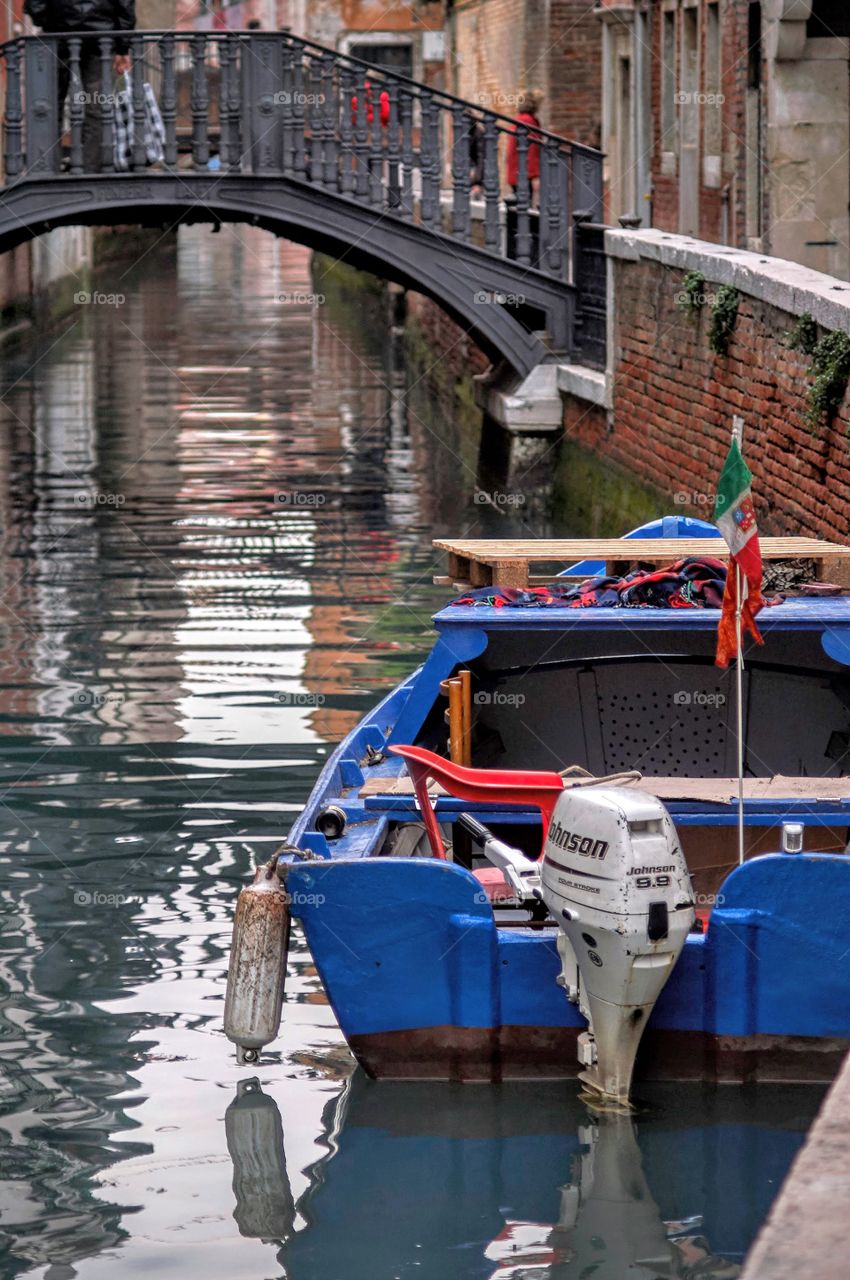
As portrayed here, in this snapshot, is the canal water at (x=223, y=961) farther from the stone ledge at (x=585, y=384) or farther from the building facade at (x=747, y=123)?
the building facade at (x=747, y=123)

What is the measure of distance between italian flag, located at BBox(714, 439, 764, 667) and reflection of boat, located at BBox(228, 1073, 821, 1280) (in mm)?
1264

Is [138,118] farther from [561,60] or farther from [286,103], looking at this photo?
[561,60]

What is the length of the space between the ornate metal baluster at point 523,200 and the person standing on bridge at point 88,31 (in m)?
2.85

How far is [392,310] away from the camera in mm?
29562

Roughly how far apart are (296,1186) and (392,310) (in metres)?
25.1

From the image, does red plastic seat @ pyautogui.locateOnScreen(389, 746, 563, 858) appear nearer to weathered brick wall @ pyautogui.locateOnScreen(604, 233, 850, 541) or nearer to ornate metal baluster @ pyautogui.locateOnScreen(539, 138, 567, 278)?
weathered brick wall @ pyautogui.locateOnScreen(604, 233, 850, 541)

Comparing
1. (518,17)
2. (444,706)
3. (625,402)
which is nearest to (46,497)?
(625,402)

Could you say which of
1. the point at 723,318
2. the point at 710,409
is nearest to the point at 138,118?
the point at 710,409

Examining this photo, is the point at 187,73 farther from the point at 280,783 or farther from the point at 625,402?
the point at 280,783

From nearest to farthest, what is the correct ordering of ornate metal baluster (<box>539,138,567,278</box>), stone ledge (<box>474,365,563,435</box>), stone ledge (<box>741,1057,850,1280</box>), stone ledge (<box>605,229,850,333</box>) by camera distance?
stone ledge (<box>741,1057,850,1280</box>) → stone ledge (<box>605,229,850,333</box>) → ornate metal baluster (<box>539,138,567,278</box>) → stone ledge (<box>474,365,563,435</box>)

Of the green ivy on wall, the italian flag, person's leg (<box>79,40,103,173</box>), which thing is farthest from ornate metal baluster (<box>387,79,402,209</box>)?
the italian flag

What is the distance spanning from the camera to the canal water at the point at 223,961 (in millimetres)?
4836

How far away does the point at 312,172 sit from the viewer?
15953 mm

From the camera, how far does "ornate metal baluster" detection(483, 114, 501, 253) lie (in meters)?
16.1
